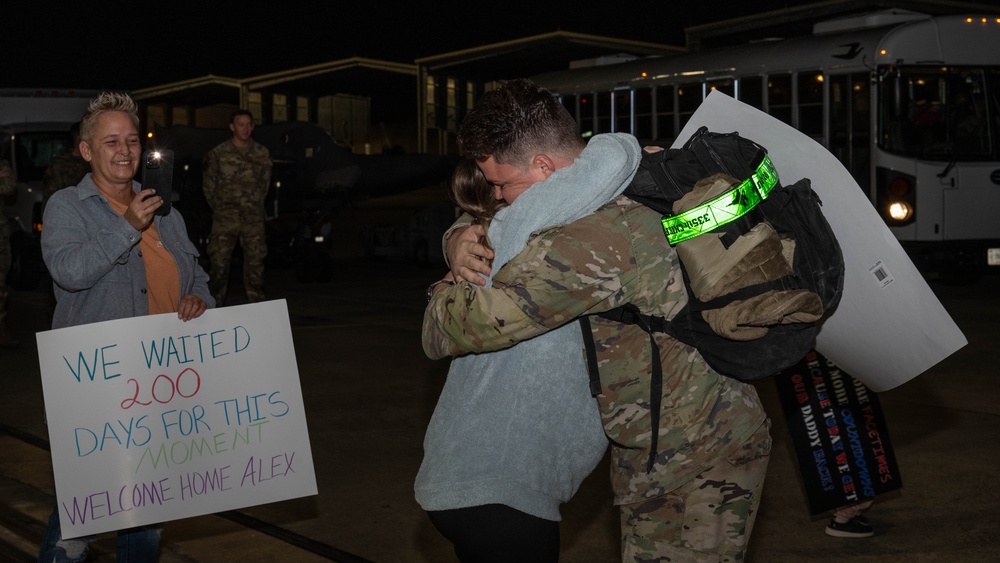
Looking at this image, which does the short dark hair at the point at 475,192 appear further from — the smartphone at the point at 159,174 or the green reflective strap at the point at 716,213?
the smartphone at the point at 159,174

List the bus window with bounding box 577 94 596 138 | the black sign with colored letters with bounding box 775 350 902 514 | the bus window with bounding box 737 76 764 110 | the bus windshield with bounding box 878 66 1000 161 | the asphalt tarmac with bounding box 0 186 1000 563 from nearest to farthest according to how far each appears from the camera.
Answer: the black sign with colored letters with bounding box 775 350 902 514 → the asphalt tarmac with bounding box 0 186 1000 563 → the bus windshield with bounding box 878 66 1000 161 → the bus window with bounding box 737 76 764 110 → the bus window with bounding box 577 94 596 138

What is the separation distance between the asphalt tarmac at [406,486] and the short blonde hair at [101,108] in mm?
2126

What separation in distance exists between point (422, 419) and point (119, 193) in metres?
4.16

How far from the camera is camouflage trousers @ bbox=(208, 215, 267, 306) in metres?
12.3

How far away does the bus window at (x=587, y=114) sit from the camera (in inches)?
814

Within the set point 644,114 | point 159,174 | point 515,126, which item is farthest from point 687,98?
point 515,126

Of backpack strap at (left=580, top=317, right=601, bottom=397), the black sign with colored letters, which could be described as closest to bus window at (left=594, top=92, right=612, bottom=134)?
the black sign with colored letters

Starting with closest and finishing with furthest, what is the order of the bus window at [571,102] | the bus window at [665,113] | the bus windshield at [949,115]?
the bus windshield at [949,115] < the bus window at [665,113] < the bus window at [571,102]

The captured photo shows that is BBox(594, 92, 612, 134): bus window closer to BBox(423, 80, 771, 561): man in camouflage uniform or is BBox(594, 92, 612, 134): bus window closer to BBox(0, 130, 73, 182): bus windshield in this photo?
BBox(0, 130, 73, 182): bus windshield

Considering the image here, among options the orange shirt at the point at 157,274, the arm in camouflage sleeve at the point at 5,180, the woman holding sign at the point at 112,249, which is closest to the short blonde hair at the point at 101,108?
the woman holding sign at the point at 112,249

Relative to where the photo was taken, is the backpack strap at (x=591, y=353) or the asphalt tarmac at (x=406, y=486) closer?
the backpack strap at (x=591, y=353)

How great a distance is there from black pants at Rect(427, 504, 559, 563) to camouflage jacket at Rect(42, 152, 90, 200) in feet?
35.5

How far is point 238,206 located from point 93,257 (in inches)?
342

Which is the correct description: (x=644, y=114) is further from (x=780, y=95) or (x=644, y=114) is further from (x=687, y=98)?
(x=780, y=95)
